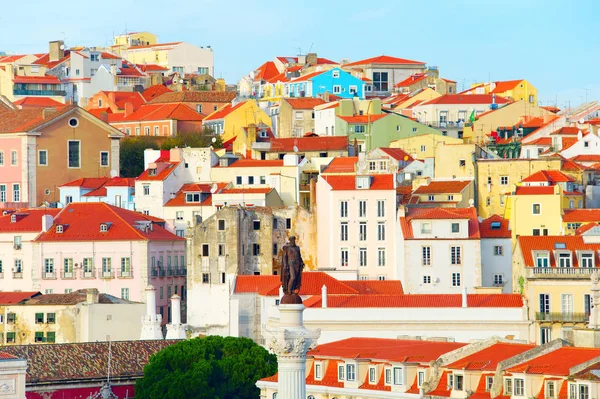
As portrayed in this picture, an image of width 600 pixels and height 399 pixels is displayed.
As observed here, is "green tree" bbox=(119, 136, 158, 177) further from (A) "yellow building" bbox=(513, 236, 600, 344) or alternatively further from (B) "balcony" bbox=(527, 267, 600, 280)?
(B) "balcony" bbox=(527, 267, 600, 280)

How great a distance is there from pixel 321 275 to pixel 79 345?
37.6 ft

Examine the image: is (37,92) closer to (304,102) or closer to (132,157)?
(304,102)

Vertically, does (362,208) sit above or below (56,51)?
below

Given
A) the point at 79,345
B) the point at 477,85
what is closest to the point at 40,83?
the point at 477,85

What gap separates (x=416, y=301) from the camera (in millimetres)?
79438

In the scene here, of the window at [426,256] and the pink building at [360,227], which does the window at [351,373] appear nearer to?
the window at [426,256]

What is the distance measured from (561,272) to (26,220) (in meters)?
29.4

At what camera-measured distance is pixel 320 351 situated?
6800cm

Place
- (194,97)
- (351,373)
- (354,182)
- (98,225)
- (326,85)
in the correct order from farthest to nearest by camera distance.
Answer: (326,85)
(194,97)
(98,225)
(354,182)
(351,373)

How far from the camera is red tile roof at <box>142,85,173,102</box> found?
5340 inches

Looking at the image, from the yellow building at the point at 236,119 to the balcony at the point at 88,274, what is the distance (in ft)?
74.2

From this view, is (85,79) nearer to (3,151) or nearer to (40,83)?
(40,83)

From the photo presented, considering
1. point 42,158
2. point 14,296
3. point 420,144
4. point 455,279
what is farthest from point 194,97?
point 455,279

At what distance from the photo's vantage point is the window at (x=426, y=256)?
8719 cm
